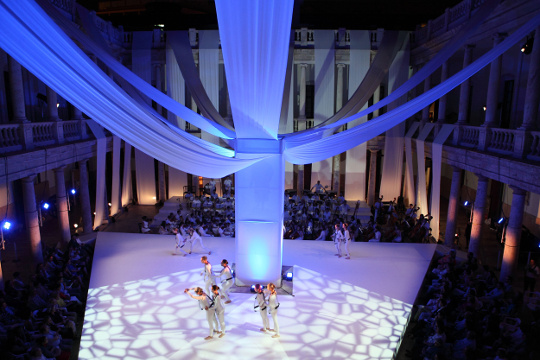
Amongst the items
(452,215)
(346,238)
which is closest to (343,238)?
(346,238)

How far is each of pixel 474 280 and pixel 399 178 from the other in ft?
30.1

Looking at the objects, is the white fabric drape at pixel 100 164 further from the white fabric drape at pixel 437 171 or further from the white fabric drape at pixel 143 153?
the white fabric drape at pixel 437 171

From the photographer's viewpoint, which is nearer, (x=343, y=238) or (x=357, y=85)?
(x=343, y=238)

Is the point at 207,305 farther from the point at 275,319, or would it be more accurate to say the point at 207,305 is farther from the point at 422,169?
the point at 422,169

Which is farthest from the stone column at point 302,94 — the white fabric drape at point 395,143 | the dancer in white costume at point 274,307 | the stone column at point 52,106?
the dancer in white costume at point 274,307

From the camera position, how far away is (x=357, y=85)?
17.3 metres

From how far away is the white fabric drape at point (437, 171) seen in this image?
→ 12922mm

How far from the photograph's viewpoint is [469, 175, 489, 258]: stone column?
11148mm

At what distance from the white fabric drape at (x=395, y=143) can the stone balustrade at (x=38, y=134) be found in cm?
1151

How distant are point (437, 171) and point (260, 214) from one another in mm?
7200

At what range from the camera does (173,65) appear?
1744cm

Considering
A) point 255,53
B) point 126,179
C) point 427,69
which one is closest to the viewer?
point 255,53

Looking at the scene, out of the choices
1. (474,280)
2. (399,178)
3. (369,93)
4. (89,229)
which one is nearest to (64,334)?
(89,229)

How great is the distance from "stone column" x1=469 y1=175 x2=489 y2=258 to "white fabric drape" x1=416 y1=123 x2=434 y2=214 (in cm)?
306
